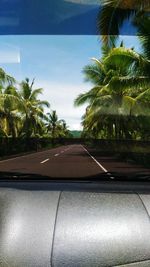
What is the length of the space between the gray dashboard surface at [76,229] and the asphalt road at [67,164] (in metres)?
0.12

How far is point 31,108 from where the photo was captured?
2414mm

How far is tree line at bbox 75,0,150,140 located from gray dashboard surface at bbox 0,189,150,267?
1.00 ft

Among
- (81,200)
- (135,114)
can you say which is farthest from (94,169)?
(135,114)


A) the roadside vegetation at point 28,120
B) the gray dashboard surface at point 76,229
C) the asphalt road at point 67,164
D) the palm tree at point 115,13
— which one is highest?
the palm tree at point 115,13

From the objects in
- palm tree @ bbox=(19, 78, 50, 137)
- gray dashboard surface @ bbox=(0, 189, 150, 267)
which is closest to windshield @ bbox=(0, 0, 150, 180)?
palm tree @ bbox=(19, 78, 50, 137)

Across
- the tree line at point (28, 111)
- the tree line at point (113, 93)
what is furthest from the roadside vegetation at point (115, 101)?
the tree line at point (28, 111)

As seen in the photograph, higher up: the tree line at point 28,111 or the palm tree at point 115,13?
the palm tree at point 115,13

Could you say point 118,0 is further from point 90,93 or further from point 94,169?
point 94,169

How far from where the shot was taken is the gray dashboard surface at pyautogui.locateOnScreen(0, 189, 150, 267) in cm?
226

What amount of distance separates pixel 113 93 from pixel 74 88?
20cm

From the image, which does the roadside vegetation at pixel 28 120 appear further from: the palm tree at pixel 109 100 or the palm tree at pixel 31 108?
the palm tree at pixel 109 100

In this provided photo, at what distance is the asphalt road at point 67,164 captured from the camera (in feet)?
7.81

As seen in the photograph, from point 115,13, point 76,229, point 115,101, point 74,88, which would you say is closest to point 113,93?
point 115,101

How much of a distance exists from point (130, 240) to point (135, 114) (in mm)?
573
